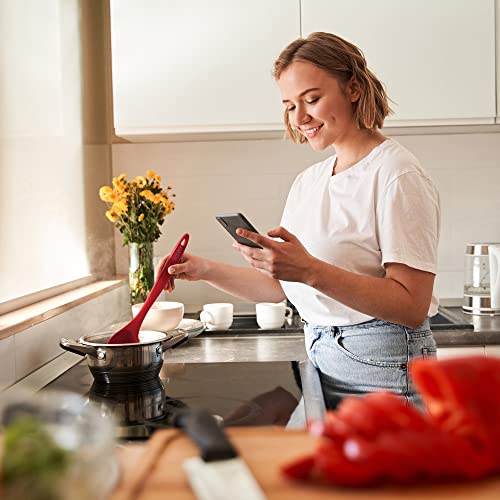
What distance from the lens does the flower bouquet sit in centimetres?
226

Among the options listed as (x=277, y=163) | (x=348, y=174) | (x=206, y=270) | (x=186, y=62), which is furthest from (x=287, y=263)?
(x=277, y=163)

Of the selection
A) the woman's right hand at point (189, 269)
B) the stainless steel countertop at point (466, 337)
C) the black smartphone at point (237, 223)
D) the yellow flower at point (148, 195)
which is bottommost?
the stainless steel countertop at point (466, 337)

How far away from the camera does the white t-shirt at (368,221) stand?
60.4 inches

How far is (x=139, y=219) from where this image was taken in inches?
88.6

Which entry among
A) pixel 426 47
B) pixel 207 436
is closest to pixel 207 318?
pixel 426 47

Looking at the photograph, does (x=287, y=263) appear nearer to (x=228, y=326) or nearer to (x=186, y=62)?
(x=228, y=326)

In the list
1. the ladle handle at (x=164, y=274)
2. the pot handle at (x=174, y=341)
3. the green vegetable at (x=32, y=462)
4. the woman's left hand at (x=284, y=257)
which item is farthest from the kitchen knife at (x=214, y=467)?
the ladle handle at (x=164, y=274)

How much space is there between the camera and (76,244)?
2439 millimetres

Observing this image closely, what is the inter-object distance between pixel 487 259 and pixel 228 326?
0.86 m

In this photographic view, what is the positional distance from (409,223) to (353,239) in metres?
0.13

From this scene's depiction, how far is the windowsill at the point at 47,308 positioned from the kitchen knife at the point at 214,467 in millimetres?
809

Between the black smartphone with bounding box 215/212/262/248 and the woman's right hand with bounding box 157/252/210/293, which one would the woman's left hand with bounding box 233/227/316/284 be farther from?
the woman's right hand with bounding box 157/252/210/293

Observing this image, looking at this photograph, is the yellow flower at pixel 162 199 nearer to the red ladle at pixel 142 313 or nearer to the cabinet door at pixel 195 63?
the cabinet door at pixel 195 63

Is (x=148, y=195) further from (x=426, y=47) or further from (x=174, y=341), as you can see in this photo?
(x=426, y=47)
